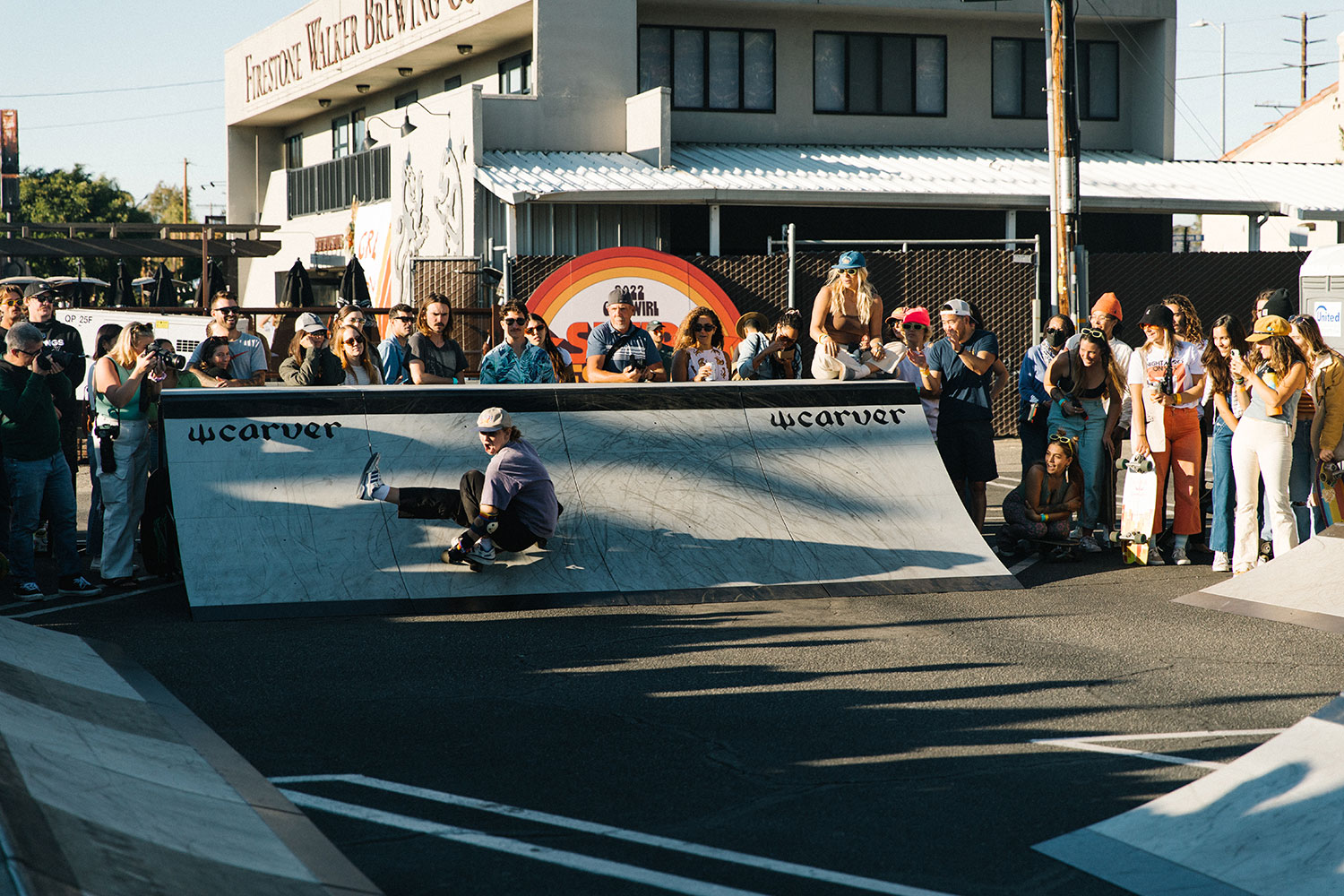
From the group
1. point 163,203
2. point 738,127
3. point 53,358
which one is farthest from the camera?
point 163,203

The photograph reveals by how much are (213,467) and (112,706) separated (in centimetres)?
334

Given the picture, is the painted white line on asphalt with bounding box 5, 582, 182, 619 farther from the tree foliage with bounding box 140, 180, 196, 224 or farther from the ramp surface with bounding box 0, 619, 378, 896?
the tree foliage with bounding box 140, 180, 196, 224

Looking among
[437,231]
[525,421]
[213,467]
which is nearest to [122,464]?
[213,467]

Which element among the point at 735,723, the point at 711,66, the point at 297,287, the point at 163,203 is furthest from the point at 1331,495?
the point at 163,203

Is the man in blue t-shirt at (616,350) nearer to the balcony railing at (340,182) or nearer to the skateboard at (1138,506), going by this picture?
the skateboard at (1138,506)

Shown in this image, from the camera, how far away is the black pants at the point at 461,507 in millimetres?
9258

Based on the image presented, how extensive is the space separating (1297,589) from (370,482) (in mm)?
6322

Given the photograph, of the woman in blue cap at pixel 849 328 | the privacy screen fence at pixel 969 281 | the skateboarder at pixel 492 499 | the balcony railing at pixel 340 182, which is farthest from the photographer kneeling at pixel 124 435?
the balcony railing at pixel 340 182

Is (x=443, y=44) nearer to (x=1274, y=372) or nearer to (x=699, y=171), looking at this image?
(x=699, y=171)

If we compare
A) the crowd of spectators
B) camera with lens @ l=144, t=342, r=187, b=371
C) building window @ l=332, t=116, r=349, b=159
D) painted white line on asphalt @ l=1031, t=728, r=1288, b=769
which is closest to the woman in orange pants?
the crowd of spectators

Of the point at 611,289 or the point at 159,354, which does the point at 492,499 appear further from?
the point at 611,289

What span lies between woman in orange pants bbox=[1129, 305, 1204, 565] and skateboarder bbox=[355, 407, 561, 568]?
4.82 m

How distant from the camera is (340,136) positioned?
36688 millimetres

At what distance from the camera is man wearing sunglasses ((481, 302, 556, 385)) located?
11.3 meters
